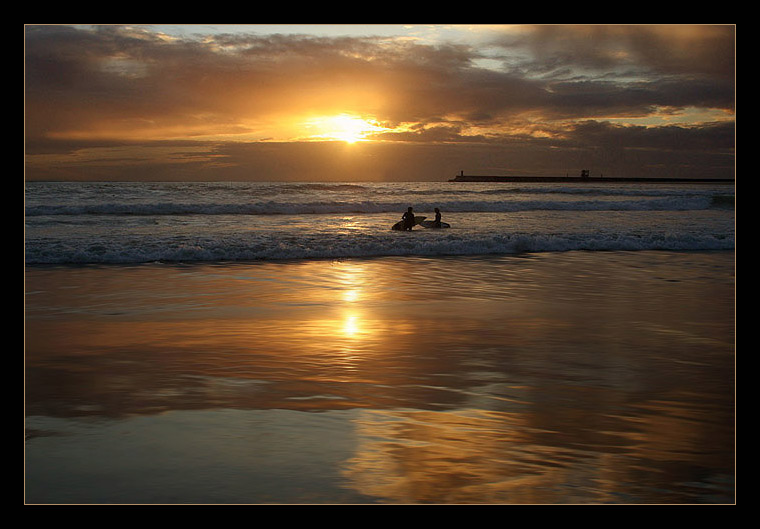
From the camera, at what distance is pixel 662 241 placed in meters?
18.0

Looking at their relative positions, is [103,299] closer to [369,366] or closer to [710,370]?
[369,366]

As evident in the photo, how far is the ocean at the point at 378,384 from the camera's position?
3.78 m

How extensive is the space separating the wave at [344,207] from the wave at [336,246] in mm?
13283

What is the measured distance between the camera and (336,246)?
54.7ft

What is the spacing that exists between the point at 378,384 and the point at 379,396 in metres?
0.32

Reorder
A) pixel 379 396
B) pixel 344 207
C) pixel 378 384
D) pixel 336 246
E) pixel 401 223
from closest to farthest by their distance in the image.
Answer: pixel 379 396, pixel 378 384, pixel 336 246, pixel 401 223, pixel 344 207

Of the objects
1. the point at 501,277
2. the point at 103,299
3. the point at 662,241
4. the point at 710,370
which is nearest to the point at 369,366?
the point at 710,370

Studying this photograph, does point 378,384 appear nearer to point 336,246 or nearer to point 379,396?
point 379,396

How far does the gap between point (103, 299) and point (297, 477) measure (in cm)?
701

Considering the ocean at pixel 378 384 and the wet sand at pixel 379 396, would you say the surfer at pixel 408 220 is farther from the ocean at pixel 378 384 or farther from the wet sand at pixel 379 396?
the wet sand at pixel 379 396

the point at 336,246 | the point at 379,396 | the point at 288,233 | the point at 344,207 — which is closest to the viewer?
the point at 379,396

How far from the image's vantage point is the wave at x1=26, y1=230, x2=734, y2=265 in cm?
1442

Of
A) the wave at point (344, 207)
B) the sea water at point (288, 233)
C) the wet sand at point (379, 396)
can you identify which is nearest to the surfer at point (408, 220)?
the sea water at point (288, 233)

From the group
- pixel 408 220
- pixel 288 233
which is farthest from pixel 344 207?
pixel 288 233
